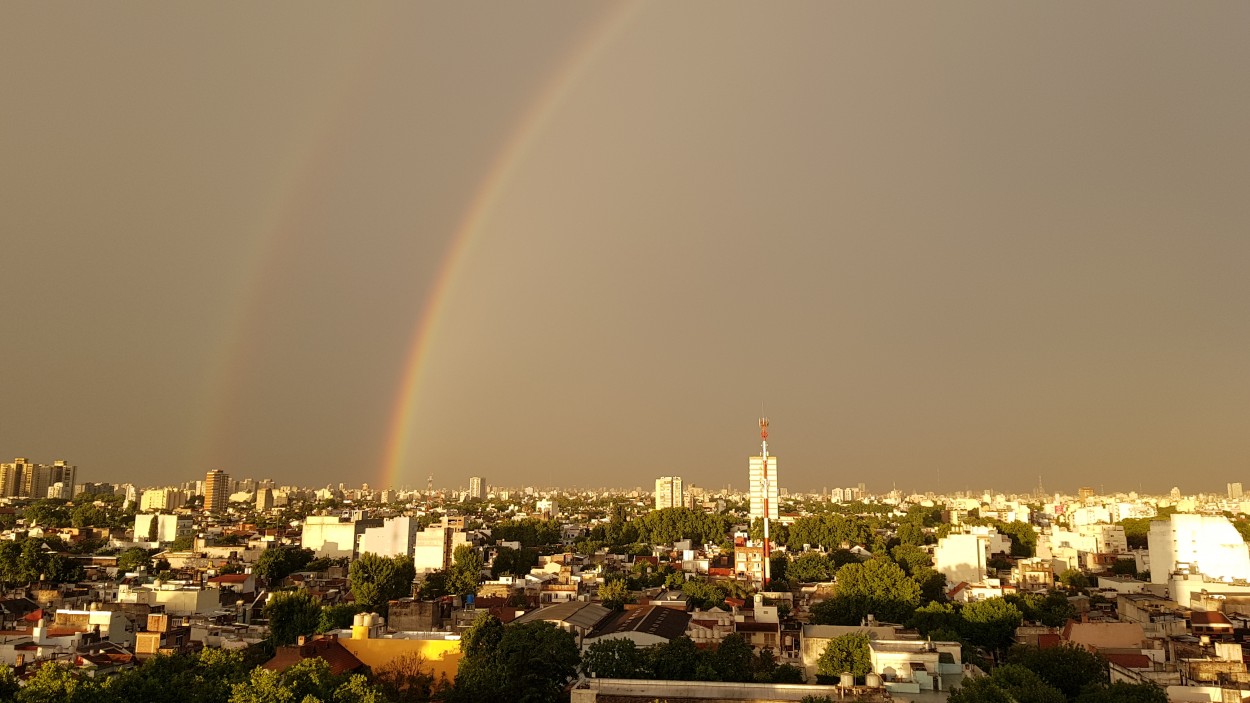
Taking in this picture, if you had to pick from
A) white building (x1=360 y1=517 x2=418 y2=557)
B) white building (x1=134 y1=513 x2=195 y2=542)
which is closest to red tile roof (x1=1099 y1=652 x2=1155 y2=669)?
white building (x1=360 y1=517 x2=418 y2=557)

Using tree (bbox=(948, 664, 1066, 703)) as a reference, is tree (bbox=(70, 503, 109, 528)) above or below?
above

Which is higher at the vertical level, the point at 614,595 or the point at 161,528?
the point at 161,528

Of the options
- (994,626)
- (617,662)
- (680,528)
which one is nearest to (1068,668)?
(994,626)

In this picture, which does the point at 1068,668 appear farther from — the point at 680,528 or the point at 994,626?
the point at 680,528

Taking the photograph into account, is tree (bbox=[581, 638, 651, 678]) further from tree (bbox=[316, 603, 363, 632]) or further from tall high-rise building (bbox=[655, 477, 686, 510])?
tall high-rise building (bbox=[655, 477, 686, 510])

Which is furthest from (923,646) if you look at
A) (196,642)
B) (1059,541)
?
(1059,541)

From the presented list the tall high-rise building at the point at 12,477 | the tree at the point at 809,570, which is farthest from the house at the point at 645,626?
the tall high-rise building at the point at 12,477
